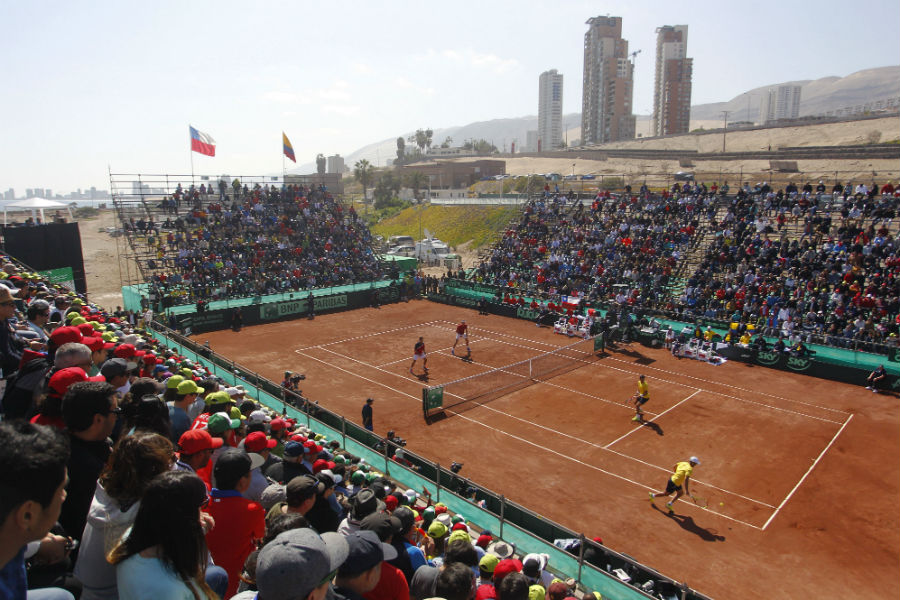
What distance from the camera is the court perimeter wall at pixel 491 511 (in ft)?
29.0

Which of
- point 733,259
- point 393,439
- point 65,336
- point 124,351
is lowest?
point 393,439

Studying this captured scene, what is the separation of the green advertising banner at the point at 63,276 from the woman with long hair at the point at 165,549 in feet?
106

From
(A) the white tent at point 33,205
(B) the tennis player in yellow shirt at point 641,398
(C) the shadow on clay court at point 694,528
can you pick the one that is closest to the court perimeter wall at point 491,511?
(C) the shadow on clay court at point 694,528

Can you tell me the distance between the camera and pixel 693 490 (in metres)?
14.8

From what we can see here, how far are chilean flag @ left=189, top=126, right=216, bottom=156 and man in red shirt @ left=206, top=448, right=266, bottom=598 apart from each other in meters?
41.8

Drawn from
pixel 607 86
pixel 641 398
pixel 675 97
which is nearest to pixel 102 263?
pixel 641 398

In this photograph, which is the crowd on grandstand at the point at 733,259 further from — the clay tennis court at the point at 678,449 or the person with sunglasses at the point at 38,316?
the person with sunglasses at the point at 38,316

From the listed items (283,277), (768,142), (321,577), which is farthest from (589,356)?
(768,142)

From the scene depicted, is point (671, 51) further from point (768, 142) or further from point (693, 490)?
point (693, 490)

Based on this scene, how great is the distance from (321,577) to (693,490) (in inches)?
553

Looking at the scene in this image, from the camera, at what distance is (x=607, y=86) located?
18450cm

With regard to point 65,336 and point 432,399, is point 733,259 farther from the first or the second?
point 65,336

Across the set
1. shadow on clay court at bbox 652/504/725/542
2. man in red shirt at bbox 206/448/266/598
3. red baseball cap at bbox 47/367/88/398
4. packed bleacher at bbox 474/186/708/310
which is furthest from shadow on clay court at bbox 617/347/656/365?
red baseball cap at bbox 47/367/88/398

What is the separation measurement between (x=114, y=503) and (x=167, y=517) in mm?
803
